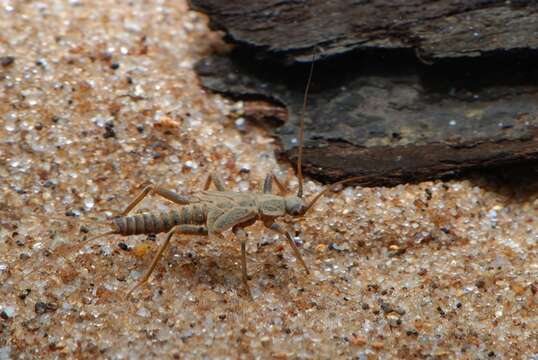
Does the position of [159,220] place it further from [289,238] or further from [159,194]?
[289,238]

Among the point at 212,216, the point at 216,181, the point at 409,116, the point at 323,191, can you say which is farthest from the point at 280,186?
the point at 409,116

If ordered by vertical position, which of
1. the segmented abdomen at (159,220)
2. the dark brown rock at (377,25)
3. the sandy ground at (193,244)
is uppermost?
the dark brown rock at (377,25)

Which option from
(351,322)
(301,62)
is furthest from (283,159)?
(351,322)

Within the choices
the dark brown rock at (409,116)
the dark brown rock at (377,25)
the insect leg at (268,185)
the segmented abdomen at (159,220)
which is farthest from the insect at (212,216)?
the dark brown rock at (377,25)

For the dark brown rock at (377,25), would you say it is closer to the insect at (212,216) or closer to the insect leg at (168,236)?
the insect at (212,216)

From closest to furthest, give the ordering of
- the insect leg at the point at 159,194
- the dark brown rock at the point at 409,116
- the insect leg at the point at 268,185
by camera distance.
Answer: the insect leg at the point at 159,194 → the insect leg at the point at 268,185 → the dark brown rock at the point at 409,116

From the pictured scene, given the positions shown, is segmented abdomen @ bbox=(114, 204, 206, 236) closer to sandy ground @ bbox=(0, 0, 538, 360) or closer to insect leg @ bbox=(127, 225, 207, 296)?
insect leg @ bbox=(127, 225, 207, 296)
